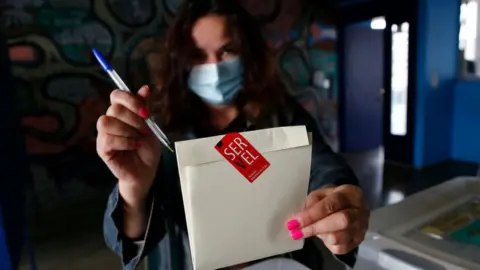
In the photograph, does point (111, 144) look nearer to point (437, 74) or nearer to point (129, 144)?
point (129, 144)

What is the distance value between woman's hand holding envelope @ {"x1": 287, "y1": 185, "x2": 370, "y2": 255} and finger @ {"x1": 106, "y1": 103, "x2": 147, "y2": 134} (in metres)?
0.19

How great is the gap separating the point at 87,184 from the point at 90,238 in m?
0.51

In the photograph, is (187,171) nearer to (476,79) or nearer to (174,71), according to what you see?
(174,71)

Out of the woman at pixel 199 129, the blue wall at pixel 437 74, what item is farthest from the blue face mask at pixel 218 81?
the blue wall at pixel 437 74

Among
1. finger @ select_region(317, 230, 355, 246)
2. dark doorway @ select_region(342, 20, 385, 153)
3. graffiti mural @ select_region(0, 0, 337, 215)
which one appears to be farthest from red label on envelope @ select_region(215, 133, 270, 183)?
dark doorway @ select_region(342, 20, 385, 153)

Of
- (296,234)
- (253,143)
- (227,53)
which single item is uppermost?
(227,53)

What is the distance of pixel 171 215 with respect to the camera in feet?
1.96

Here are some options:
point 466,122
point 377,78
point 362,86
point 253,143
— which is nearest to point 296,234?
point 253,143

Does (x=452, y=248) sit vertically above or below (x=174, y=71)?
below

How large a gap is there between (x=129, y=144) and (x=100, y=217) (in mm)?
2207

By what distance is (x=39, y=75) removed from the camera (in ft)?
7.44

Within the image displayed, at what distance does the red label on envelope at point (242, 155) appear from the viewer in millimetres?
342

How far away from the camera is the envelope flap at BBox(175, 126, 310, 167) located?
1.08ft

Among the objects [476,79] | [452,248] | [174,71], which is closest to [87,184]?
[174,71]
